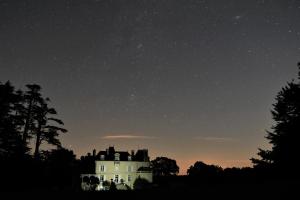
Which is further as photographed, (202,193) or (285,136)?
(285,136)

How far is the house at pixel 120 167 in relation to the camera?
8431 centimetres

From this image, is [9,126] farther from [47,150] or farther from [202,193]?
[202,193]

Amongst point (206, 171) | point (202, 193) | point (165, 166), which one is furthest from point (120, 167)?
point (202, 193)

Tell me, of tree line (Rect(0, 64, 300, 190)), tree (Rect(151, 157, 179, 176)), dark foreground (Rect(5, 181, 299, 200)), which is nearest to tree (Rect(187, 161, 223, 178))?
tree line (Rect(0, 64, 300, 190))

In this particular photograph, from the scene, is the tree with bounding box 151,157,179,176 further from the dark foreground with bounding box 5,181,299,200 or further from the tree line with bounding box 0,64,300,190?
the dark foreground with bounding box 5,181,299,200

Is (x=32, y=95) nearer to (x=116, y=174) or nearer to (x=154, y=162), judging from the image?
(x=116, y=174)

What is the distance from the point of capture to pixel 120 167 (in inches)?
3381

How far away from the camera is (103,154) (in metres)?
87.0

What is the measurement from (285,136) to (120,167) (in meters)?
60.2

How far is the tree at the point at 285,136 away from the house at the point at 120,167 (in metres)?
52.5

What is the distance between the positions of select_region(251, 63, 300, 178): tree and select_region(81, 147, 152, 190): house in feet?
172

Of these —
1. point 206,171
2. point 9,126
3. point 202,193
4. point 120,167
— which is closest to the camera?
point 202,193

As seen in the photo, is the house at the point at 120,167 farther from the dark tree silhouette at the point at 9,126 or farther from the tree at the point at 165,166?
the dark tree silhouette at the point at 9,126

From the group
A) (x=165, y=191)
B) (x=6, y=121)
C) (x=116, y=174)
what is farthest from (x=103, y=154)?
(x=165, y=191)
